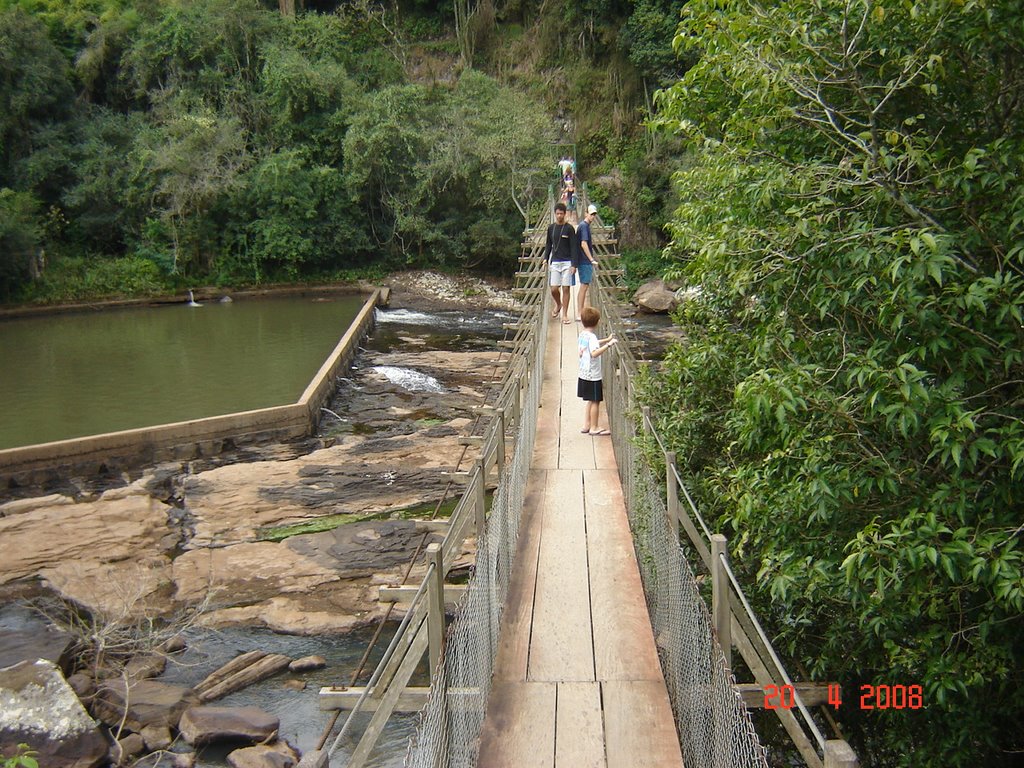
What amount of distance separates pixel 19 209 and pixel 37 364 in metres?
7.48

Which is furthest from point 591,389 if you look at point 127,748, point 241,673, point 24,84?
point 24,84

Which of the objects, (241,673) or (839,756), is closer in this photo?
(839,756)

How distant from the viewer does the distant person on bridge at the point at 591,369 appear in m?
8.02

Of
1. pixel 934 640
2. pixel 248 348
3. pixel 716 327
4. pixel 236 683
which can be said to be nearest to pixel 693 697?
pixel 934 640

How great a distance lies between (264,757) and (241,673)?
1.33m

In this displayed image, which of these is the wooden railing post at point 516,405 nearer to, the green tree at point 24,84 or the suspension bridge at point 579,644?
the suspension bridge at point 579,644

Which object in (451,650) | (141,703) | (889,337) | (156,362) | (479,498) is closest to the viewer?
(451,650)

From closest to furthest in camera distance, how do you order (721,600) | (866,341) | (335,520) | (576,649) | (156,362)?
1. (721,600)
2. (866,341)
3. (576,649)
4. (335,520)
5. (156,362)

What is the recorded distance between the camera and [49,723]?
6.78m

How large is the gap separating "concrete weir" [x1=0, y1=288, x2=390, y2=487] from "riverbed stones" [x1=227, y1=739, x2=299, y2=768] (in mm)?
7419

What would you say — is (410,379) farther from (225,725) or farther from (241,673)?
(225,725)

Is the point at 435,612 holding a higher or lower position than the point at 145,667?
higher

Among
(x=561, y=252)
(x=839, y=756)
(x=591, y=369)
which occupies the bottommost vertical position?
(x=591, y=369)
